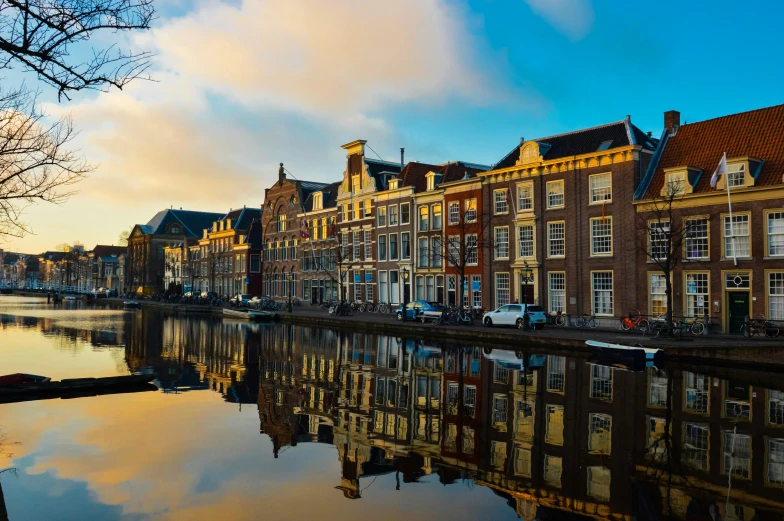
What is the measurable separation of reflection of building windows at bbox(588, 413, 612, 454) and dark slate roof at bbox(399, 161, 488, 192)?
4175cm

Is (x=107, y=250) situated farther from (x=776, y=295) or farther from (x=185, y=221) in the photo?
(x=776, y=295)

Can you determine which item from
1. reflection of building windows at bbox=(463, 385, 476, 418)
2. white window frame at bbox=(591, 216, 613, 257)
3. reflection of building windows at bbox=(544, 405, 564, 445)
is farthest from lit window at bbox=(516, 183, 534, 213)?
reflection of building windows at bbox=(544, 405, 564, 445)

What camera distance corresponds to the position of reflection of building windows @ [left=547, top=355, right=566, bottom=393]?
20422 millimetres

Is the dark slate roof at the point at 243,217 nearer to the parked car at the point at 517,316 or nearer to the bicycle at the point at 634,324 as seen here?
the parked car at the point at 517,316

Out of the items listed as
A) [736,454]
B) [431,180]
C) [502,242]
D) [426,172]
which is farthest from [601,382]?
[426,172]

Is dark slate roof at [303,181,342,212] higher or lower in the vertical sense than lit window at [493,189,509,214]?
higher

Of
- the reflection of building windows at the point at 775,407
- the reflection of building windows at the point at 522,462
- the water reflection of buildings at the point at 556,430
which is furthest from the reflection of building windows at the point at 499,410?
the reflection of building windows at the point at 775,407

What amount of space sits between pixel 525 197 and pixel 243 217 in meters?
60.8

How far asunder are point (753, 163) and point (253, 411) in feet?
101

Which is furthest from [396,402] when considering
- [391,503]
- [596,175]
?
[596,175]

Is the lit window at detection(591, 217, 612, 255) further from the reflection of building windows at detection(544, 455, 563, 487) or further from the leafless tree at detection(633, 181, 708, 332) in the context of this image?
the reflection of building windows at detection(544, 455, 563, 487)

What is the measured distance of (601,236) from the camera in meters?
41.4

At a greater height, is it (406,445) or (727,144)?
(727,144)

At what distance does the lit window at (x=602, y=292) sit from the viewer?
4081cm
